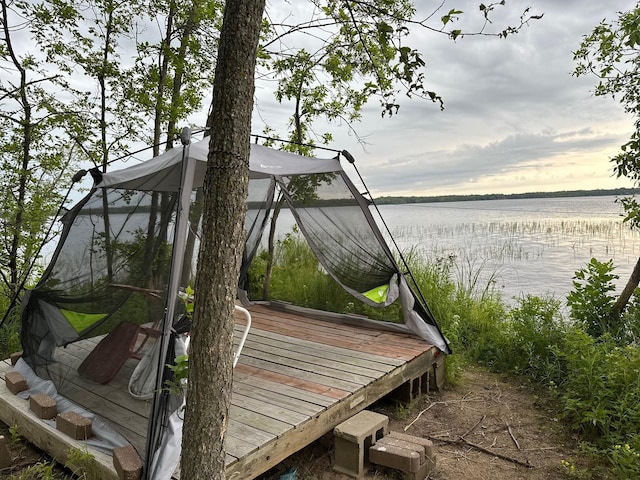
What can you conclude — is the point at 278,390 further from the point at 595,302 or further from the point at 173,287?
the point at 595,302

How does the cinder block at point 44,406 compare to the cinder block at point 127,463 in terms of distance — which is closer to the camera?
the cinder block at point 127,463

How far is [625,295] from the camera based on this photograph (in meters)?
3.82

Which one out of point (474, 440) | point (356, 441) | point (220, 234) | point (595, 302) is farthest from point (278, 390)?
point (595, 302)

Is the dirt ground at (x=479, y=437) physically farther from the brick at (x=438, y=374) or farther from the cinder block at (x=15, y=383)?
the cinder block at (x=15, y=383)

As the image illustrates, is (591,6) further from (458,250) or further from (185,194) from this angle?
(458,250)

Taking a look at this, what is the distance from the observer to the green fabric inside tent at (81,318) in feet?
8.59

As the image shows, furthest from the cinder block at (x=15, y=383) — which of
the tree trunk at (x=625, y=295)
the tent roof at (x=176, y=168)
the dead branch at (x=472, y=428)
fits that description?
the tree trunk at (x=625, y=295)

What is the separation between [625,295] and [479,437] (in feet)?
6.68

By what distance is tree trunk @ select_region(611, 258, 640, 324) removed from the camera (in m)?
3.81

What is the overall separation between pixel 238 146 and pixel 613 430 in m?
2.85

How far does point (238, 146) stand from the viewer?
3.99 feet

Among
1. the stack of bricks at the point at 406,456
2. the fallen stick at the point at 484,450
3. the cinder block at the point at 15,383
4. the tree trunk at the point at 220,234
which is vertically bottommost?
the fallen stick at the point at 484,450

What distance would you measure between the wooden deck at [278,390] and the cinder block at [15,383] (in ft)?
0.16

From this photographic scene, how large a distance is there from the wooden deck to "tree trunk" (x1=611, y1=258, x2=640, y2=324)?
1721 millimetres
